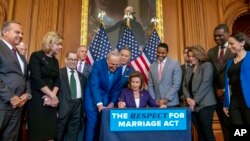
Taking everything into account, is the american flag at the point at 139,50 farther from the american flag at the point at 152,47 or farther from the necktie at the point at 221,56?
the necktie at the point at 221,56

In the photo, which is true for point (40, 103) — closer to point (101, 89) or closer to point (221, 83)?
point (101, 89)

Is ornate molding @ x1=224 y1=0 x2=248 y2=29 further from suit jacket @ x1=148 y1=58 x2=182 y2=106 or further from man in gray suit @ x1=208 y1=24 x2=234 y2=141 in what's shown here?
suit jacket @ x1=148 y1=58 x2=182 y2=106

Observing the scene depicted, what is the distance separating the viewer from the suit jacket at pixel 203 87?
3.72 m

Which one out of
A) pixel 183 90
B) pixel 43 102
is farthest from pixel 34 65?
pixel 183 90

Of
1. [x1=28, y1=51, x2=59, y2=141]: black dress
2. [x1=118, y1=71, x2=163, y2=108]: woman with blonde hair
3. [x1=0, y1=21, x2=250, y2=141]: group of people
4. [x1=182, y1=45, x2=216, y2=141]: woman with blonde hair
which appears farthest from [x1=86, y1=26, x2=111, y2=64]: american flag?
[x1=28, y1=51, x2=59, y2=141]: black dress

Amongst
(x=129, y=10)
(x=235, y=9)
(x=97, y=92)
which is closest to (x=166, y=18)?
(x=129, y=10)

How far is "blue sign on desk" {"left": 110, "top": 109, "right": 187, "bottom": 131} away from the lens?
9.15 ft

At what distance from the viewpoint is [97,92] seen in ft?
12.0

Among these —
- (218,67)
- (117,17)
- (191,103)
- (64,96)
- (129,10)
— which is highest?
(129,10)

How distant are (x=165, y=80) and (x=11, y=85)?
2.07 m

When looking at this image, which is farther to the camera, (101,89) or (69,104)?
(101,89)

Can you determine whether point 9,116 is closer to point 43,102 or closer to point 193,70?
point 43,102

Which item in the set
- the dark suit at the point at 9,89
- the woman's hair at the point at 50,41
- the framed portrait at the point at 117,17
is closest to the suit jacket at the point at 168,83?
the woman's hair at the point at 50,41

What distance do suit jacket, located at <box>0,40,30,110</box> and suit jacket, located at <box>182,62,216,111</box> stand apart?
212 centimetres
